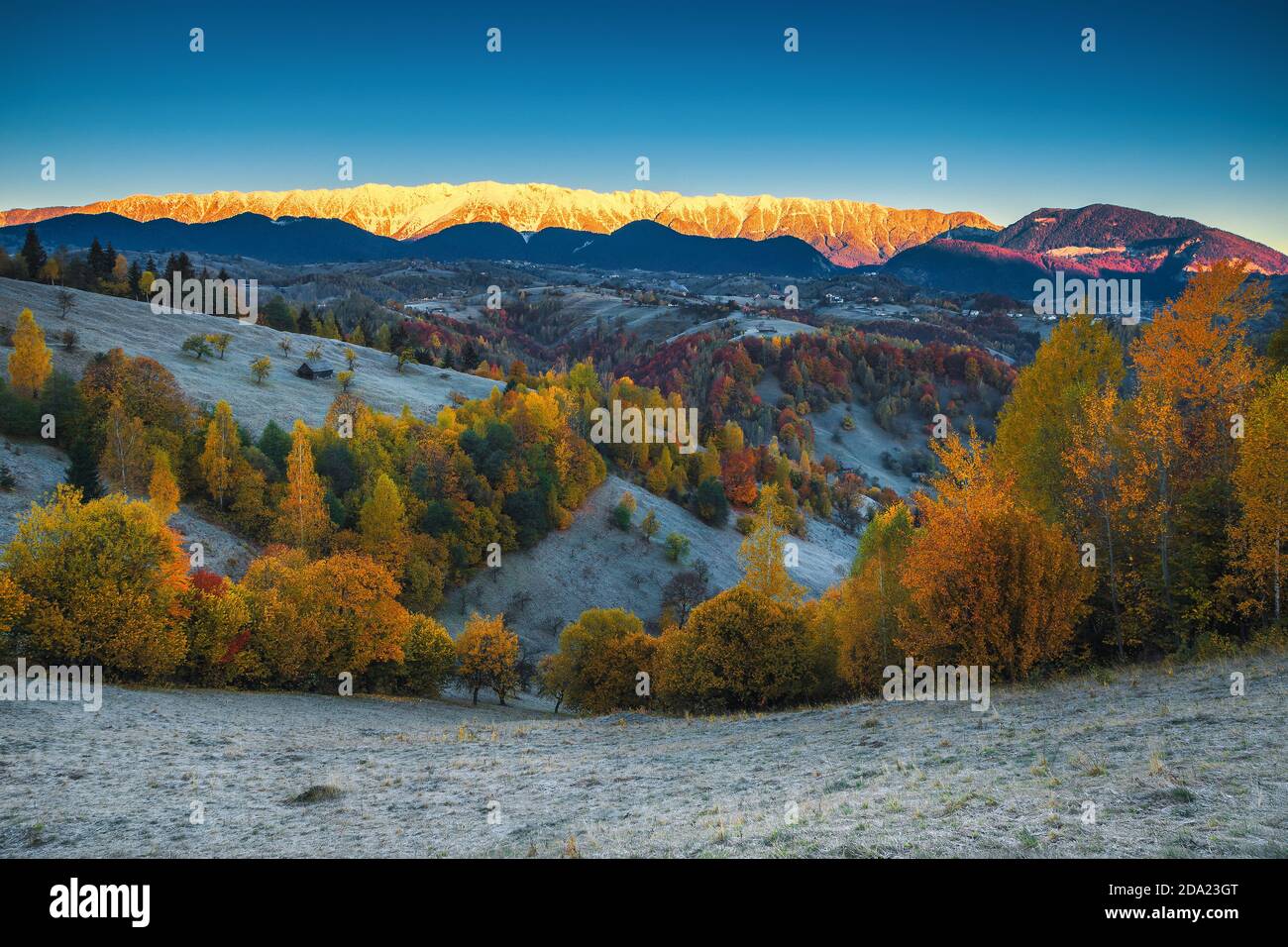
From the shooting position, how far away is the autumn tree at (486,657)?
194ft

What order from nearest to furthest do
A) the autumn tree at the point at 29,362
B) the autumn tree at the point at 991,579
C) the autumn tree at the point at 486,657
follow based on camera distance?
the autumn tree at the point at 991,579 → the autumn tree at the point at 486,657 → the autumn tree at the point at 29,362

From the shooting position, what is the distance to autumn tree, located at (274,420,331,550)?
75062 millimetres

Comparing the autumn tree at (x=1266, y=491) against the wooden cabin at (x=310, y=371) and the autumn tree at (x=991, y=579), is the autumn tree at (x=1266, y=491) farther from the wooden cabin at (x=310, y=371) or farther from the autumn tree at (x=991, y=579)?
the wooden cabin at (x=310, y=371)

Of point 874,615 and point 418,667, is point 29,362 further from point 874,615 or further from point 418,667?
point 874,615

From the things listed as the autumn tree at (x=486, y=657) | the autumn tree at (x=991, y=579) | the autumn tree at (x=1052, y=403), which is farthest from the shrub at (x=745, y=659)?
the autumn tree at (x=486, y=657)

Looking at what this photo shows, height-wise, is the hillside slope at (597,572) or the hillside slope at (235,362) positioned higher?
the hillside slope at (235,362)

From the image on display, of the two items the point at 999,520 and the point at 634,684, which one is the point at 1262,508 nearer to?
the point at 999,520

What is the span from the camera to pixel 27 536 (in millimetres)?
40500

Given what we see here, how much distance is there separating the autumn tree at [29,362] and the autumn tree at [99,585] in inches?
1974

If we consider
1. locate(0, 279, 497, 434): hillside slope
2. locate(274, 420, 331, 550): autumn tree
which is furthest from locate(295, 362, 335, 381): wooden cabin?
locate(274, 420, 331, 550): autumn tree

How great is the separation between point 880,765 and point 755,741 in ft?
26.8

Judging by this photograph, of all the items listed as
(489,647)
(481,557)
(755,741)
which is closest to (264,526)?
(481,557)

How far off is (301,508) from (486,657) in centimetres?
3010

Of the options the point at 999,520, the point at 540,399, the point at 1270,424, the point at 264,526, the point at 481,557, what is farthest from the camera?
the point at 540,399
